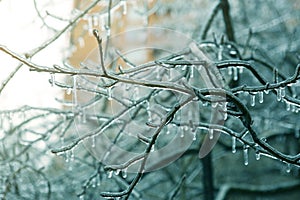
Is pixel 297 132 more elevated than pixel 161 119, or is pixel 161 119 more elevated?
pixel 161 119

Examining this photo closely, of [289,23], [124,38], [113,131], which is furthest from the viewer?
[289,23]

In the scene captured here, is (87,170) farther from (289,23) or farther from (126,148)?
(289,23)

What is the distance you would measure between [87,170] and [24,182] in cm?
66

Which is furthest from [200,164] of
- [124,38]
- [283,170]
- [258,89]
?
[258,89]

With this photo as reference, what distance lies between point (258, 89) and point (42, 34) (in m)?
2.25

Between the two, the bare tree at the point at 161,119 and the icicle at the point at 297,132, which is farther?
the icicle at the point at 297,132

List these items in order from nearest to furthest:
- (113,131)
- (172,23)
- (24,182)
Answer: (24,182)
(113,131)
(172,23)

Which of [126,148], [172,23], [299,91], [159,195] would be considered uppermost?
[172,23]

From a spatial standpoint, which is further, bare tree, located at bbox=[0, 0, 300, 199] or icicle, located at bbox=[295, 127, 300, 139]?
icicle, located at bbox=[295, 127, 300, 139]

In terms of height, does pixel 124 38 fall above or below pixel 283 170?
above

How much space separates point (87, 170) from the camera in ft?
13.8

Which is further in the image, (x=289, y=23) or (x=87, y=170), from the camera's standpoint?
(x=289, y=23)

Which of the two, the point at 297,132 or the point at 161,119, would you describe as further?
the point at 297,132

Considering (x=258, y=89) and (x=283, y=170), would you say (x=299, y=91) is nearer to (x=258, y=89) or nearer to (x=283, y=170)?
(x=283, y=170)
